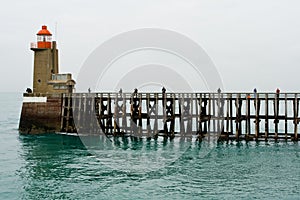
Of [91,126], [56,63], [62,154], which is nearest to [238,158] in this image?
[62,154]

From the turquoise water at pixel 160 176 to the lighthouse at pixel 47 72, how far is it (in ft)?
39.5

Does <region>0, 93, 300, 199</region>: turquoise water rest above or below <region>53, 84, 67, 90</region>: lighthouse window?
below

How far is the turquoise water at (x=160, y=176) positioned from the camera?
73.3ft

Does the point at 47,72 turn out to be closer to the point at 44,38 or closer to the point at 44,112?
the point at 44,38

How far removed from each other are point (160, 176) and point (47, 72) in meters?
26.7

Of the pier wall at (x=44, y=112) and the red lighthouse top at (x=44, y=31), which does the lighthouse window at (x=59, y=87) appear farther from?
the red lighthouse top at (x=44, y=31)

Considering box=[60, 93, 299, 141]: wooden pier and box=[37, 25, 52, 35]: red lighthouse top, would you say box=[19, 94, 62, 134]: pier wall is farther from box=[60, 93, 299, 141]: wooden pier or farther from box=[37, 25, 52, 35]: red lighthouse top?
box=[37, 25, 52, 35]: red lighthouse top

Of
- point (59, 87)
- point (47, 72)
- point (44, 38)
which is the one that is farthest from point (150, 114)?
point (44, 38)

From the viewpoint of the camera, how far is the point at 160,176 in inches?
1038

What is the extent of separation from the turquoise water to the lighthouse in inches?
473

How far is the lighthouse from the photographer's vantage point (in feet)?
157

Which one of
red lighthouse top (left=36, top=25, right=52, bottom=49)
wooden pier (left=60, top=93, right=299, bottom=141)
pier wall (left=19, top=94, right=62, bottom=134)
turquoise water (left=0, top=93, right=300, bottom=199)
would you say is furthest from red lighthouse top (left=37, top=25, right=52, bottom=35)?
turquoise water (left=0, top=93, right=300, bottom=199)

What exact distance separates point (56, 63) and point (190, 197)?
105ft

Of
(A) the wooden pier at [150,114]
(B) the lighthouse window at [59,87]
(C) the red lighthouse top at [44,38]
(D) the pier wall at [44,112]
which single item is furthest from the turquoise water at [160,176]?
(C) the red lighthouse top at [44,38]
